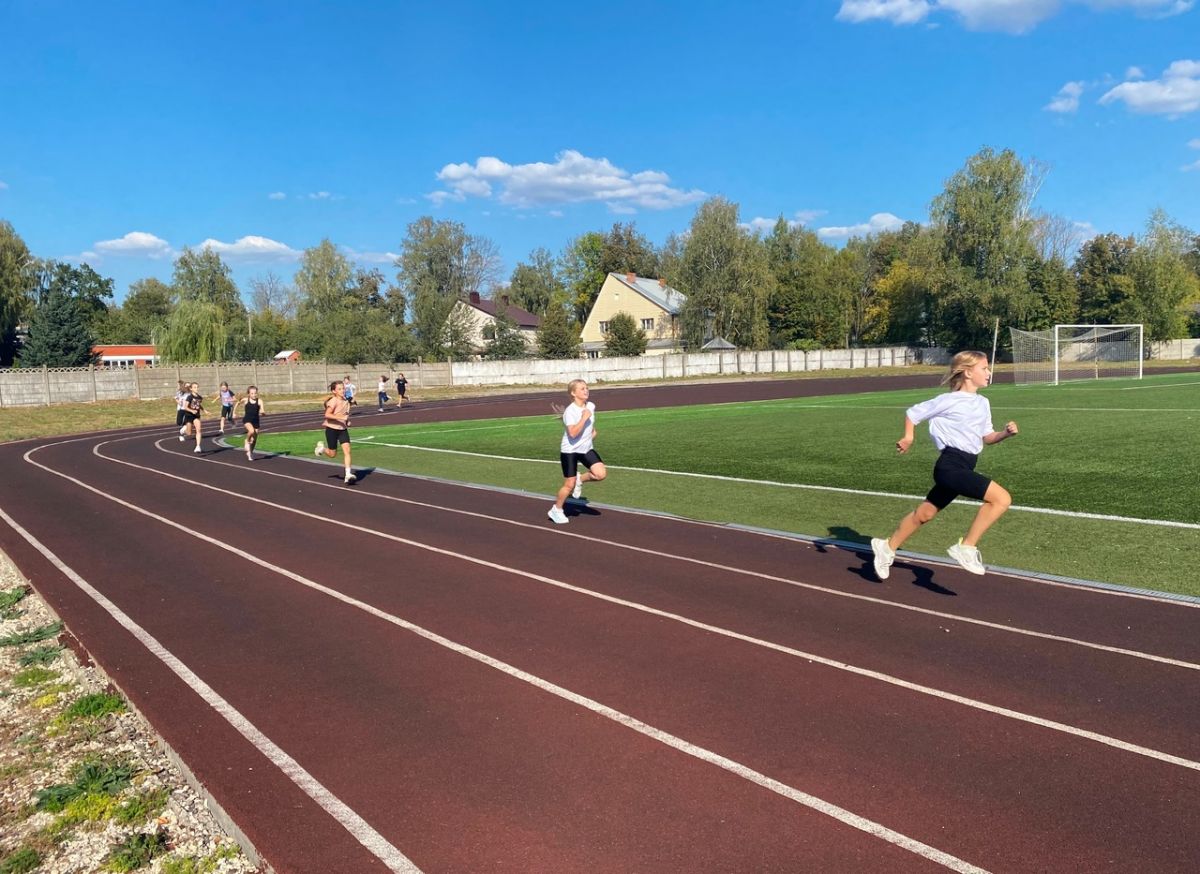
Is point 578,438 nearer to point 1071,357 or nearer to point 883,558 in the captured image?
point 883,558

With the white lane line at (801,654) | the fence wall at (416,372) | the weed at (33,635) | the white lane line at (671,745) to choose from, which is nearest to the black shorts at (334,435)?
the white lane line at (801,654)

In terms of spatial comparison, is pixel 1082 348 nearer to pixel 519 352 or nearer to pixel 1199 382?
pixel 1199 382

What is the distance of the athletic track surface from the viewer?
11.3 ft

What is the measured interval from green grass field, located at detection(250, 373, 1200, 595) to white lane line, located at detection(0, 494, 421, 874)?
6.22 m

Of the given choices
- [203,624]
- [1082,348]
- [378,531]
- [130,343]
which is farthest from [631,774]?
[130,343]

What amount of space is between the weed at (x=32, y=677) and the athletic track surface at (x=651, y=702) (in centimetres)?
36

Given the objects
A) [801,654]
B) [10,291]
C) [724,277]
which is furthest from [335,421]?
[724,277]

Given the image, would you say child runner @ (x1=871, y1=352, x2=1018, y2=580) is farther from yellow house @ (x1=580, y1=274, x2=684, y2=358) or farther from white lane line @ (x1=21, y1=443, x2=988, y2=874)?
yellow house @ (x1=580, y1=274, x2=684, y2=358)

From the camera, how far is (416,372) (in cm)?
5638

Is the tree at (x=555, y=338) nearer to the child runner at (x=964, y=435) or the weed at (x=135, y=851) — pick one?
the child runner at (x=964, y=435)

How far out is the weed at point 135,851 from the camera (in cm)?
340

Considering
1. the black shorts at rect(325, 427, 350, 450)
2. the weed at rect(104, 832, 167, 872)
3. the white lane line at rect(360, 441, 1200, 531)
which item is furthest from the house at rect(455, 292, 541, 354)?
the weed at rect(104, 832, 167, 872)

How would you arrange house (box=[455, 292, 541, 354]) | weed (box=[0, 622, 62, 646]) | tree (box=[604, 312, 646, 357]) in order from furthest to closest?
house (box=[455, 292, 541, 354]) → tree (box=[604, 312, 646, 357]) → weed (box=[0, 622, 62, 646])

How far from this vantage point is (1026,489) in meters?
11.2
